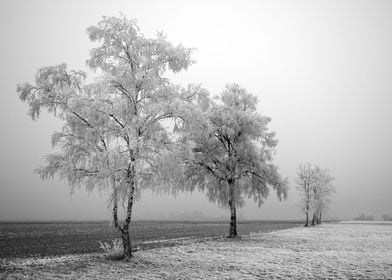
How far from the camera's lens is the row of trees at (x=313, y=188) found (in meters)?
62.7

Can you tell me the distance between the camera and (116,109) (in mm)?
15742

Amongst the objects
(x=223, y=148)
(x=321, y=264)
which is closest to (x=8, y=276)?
(x=321, y=264)

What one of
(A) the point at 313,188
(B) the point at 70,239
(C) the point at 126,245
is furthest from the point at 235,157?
(A) the point at 313,188

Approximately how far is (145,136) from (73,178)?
14.3 feet

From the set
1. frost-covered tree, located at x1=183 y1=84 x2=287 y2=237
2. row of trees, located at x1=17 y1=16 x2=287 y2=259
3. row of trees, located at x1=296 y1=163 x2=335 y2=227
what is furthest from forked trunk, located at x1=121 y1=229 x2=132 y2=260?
row of trees, located at x1=296 y1=163 x2=335 y2=227

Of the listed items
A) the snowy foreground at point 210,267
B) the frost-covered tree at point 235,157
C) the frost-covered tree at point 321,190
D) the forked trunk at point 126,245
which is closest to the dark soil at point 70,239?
the forked trunk at point 126,245

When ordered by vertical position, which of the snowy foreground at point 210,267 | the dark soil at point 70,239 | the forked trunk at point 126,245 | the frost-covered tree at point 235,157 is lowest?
the dark soil at point 70,239

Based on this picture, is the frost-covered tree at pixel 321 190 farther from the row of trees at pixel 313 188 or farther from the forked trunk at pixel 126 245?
the forked trunk at pixel 126 245

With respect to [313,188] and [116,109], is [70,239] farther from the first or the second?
[313,188]

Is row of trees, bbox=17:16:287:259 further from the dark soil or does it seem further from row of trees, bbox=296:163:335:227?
row of trees, bbox=296:163:335:227

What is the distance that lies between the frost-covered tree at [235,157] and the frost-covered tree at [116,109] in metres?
11.5

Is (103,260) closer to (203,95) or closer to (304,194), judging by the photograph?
(203,95)

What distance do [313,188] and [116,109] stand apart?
194 feet

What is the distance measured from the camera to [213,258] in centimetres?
1833
